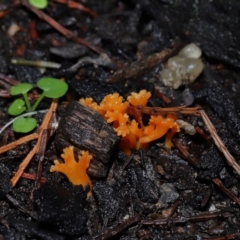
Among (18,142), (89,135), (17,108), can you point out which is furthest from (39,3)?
(89,135)

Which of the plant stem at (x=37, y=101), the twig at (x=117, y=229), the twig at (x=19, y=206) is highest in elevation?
the plant stem at (x=37, y=101)

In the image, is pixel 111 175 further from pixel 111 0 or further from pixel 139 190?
pixel 111 0

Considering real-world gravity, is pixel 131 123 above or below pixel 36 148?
above

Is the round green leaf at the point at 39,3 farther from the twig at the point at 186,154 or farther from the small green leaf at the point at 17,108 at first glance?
the twig at the point at 186,154

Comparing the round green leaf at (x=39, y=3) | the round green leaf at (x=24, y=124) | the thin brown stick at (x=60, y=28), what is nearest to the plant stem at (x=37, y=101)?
the round green leaf at (x=24, y=124)

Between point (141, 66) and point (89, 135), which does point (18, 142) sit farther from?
point (141, 66)

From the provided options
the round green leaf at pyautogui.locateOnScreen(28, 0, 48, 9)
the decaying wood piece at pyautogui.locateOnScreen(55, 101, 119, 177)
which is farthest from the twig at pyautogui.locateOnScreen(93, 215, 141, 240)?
the round green leaf at pyautogui.locateOnScreen(28, 0, 48, 9)
